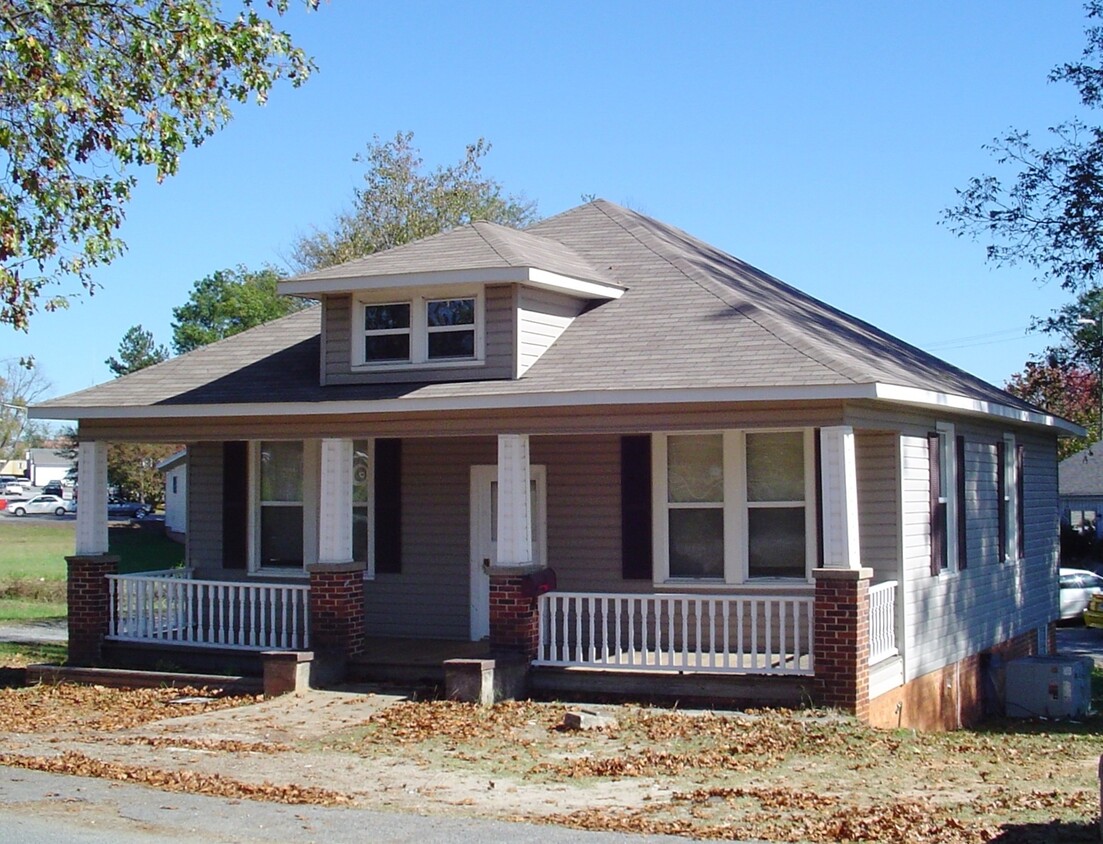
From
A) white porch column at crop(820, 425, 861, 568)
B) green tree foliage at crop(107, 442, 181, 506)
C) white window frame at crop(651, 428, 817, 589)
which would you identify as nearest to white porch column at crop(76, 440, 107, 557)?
white window frame at crop(651, 428, 817, 589)

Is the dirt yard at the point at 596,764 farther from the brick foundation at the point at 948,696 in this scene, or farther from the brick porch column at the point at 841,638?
the brick foundation at the point at 948,696

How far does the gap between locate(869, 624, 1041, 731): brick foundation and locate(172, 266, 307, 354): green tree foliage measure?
2330 inches

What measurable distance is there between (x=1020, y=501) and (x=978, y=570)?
9.03 ft

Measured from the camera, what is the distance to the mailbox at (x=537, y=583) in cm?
1473

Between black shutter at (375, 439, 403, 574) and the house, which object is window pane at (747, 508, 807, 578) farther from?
black shutter at (375, 439, 403, 574)

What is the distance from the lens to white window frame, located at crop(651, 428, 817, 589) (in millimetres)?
15336

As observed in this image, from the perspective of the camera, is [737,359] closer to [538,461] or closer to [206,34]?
[538,461]

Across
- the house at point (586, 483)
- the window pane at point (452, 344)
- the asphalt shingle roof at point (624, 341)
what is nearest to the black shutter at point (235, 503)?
the house at point (586, 483)

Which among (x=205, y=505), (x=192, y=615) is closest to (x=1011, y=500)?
(x=205, y=505)

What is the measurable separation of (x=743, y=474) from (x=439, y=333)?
401cm

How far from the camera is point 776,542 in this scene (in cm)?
1558

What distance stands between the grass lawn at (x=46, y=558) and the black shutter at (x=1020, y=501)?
13.0 m

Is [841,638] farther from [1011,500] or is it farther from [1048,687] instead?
[1011,500]

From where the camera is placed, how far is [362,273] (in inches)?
643
